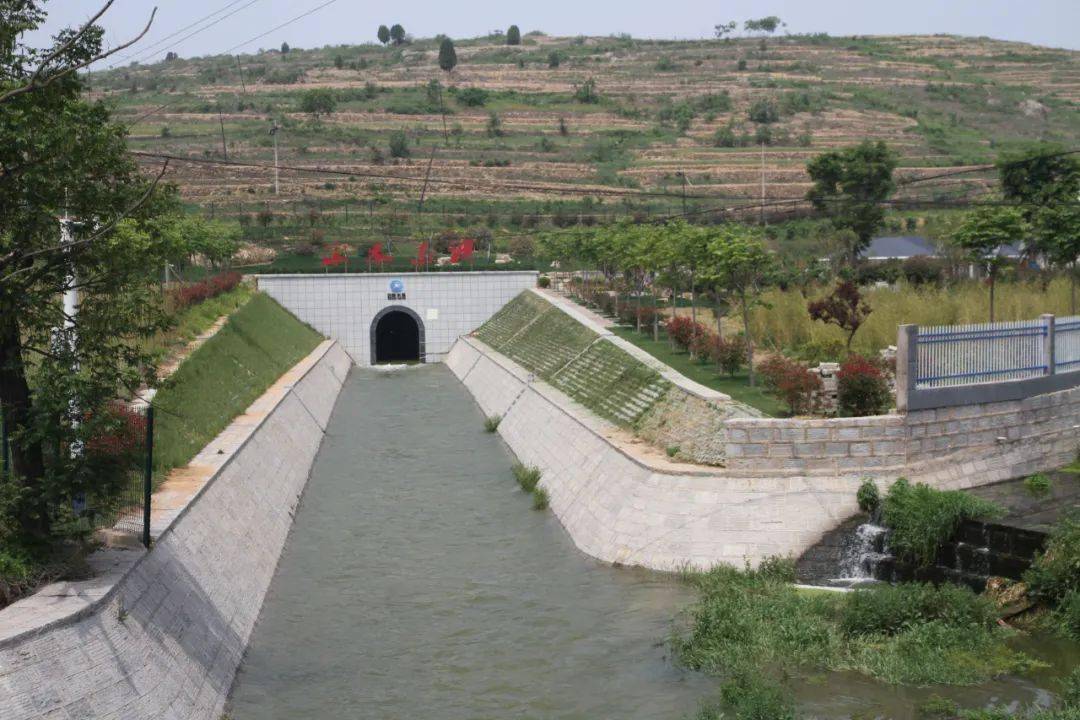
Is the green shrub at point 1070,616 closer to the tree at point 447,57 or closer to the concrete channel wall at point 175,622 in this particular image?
the concrete channel wall at point 175,622

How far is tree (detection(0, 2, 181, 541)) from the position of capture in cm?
1349

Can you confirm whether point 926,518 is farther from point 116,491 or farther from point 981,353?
point 116,491

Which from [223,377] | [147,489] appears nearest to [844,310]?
[223,377]

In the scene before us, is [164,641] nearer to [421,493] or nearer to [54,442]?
[54,442]

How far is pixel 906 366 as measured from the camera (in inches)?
785

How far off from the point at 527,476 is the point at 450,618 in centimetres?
879

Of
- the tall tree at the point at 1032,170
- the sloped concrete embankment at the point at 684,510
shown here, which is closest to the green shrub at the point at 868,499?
the sloped concrete embankment at the point at 684,510

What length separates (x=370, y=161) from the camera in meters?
95.5

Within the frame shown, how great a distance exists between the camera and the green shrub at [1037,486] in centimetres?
2027

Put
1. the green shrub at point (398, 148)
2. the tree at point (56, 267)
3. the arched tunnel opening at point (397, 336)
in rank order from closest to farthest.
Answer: the tree at point (56, 267) → the arched tunnel opening at point (397, 336) → the green shrub at point (398, 148)

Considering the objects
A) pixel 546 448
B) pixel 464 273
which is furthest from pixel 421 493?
pixel 464 273

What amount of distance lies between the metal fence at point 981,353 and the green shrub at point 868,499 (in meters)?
2.16

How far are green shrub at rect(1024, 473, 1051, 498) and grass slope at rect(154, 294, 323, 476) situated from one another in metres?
13.2

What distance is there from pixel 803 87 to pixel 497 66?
4427cm
